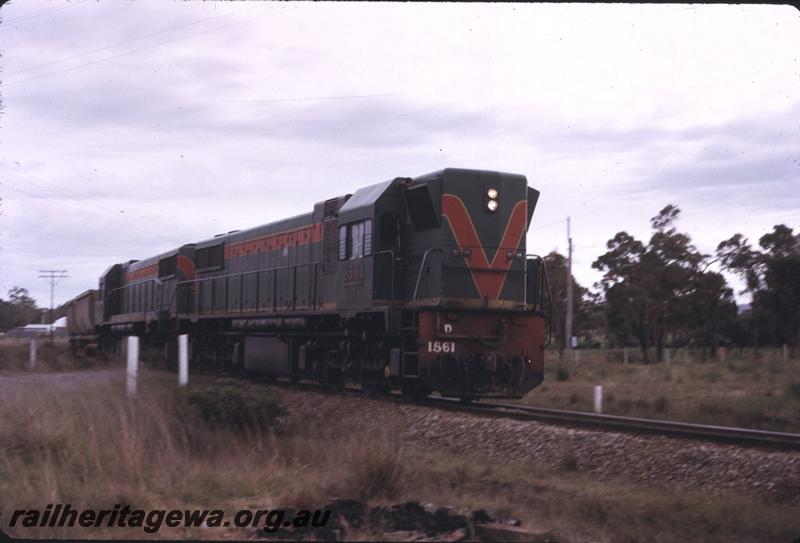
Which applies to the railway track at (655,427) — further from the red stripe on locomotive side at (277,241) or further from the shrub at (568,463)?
the red stripe on locomotive side at (277,241)

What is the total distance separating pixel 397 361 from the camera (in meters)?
14.5

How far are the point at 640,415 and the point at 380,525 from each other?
11.2m

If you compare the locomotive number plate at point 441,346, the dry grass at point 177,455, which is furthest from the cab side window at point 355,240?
the dry grass at point 177,455

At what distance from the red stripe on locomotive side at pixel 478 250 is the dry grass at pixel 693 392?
14.9 ft

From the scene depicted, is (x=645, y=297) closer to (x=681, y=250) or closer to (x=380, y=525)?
(x=681, y=250)

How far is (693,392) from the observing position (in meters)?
22.2

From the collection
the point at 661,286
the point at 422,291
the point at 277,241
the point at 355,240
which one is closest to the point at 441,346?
the point at 422,291

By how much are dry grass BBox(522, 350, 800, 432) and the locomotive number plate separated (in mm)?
5030

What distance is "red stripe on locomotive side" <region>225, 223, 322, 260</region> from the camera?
751 inches

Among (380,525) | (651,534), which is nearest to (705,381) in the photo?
(651,534)

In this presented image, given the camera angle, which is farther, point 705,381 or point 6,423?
point 705,381
